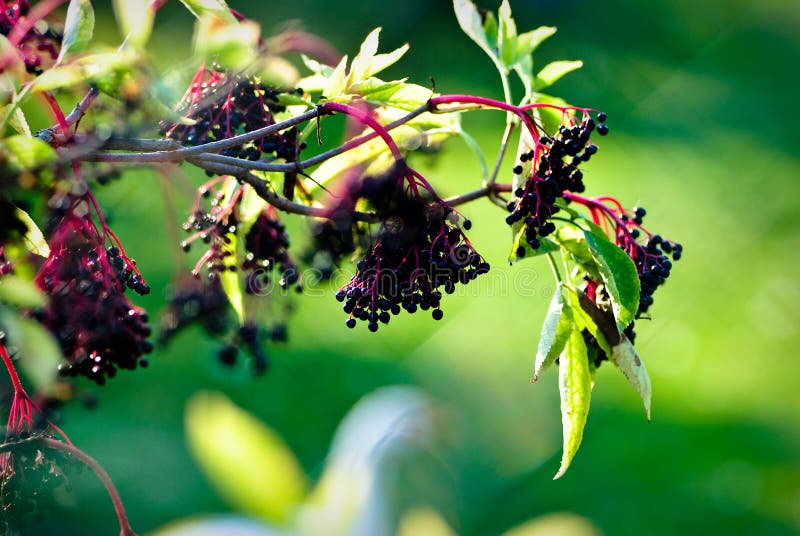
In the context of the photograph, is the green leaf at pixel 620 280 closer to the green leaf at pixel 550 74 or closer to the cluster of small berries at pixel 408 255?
the cluster of small berries at pixel 408 255

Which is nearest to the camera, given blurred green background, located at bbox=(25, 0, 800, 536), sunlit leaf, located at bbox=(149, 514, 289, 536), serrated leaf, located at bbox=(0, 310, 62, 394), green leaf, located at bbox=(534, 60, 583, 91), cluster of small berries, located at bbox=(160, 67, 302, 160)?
sunlit leaf, located at bbox=(149, 514, 289, 536)

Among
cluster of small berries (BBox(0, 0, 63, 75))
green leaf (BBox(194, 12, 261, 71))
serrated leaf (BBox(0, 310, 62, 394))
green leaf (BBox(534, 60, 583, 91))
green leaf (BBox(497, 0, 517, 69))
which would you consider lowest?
serrated leaf (BBox(0, 310, 62, 394))

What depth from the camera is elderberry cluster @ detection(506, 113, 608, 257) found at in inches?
37.2

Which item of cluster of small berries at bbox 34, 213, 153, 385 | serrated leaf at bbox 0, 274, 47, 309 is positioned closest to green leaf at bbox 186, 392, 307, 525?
serrated leaf at bbox 0, 274, 47, 309

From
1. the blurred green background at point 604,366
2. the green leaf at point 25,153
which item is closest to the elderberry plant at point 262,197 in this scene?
the green leaf at point 25,153

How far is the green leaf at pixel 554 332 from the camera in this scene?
961 mm

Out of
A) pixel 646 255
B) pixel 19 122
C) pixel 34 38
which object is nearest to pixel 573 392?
pixel 646 255

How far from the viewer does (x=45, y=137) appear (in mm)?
833

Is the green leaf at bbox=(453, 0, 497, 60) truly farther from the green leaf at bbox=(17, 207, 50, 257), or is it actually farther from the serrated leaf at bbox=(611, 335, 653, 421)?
the green leaf at bbox=(17, 207, 50, 257)

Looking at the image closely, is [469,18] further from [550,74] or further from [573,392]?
[573,392]

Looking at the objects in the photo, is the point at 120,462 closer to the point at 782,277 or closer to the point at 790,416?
the point at 790,416

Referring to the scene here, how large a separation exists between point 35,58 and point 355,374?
7.80 feet

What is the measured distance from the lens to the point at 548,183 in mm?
951

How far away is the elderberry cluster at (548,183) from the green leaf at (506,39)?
0.19 m
